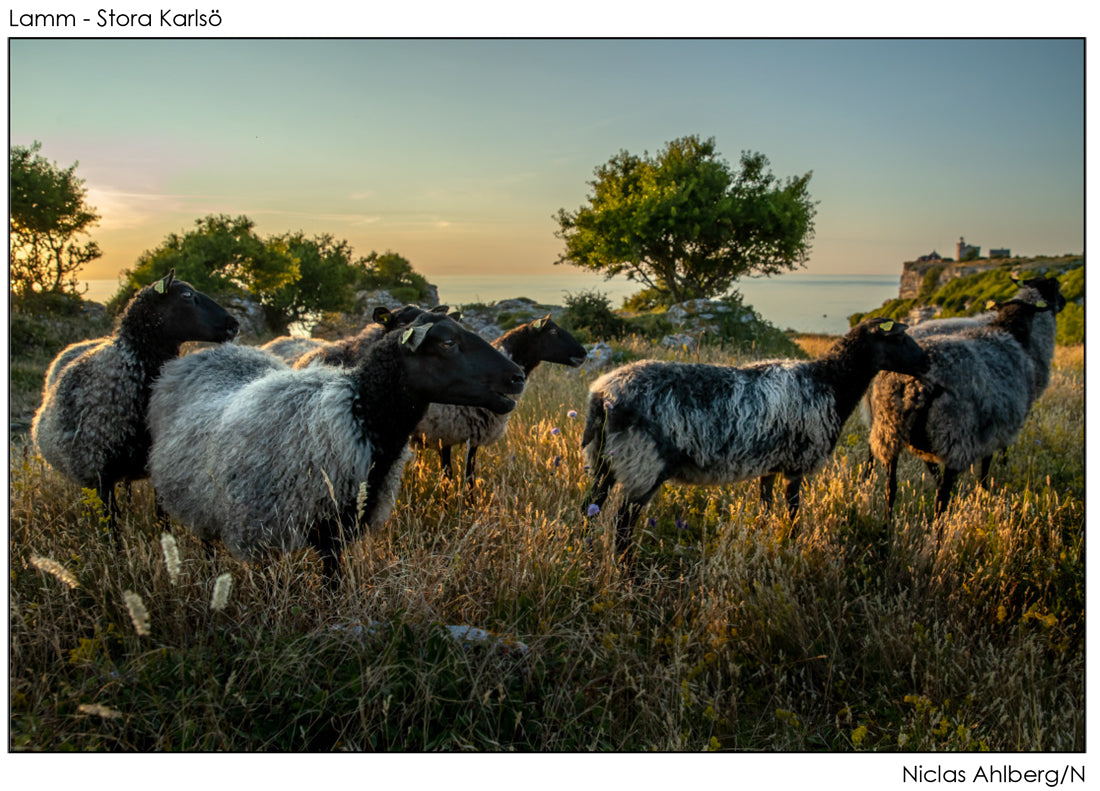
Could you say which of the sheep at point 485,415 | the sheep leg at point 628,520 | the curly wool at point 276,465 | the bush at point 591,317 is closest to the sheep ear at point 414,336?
the curly wool at point 276,465

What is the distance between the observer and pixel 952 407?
591 centimetres

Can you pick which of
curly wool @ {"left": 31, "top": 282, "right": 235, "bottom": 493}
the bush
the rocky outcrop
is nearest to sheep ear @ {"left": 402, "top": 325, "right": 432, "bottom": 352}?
curly wool @ {"left": 31, "top": 282, "right": 235, "bottom": 493}

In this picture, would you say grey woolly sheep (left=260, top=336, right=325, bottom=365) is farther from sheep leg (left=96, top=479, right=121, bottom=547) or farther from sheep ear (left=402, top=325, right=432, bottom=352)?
sheep ear (left=402, top=325, right=432, bottom=352)

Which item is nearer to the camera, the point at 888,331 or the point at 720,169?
the point at 888,331

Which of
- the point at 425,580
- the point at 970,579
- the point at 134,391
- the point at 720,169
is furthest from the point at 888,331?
the point at 720,169

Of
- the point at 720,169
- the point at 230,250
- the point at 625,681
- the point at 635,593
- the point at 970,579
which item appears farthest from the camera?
the point at 720,169

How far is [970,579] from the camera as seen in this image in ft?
14.7

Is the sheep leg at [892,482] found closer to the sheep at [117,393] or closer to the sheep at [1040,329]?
the sheep at [1040,329]

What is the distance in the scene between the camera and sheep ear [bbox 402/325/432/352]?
3723 mm

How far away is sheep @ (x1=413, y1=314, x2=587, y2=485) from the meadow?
1022mm

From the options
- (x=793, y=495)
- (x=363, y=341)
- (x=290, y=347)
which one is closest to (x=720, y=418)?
(x=793, y=495)
